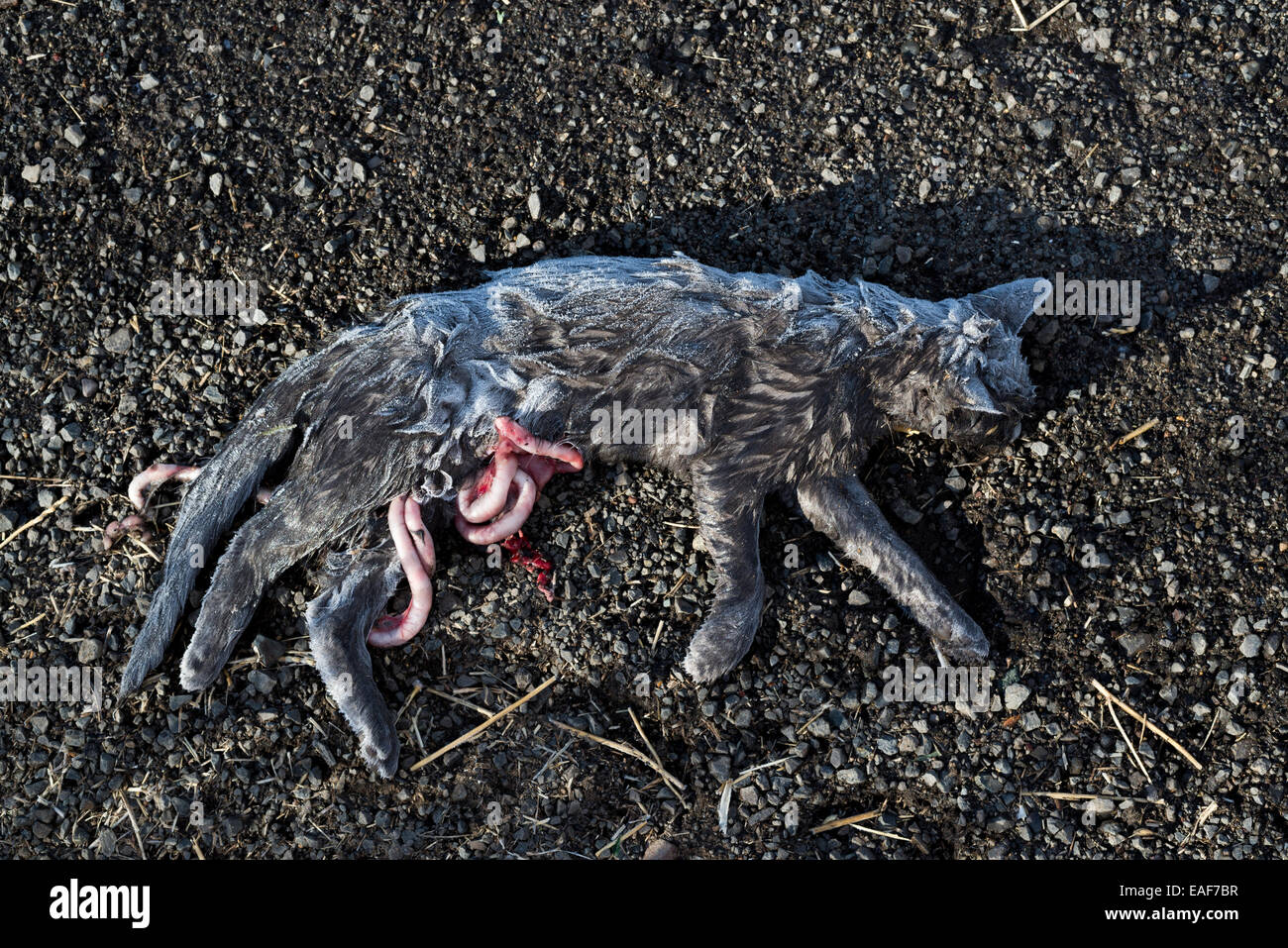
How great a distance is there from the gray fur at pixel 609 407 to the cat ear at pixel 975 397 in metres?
0.01

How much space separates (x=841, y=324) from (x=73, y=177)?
402 cm

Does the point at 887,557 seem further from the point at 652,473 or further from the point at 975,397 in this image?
the point at 652,473

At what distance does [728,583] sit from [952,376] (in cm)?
142

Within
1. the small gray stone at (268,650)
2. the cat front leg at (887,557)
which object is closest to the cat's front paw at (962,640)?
the cat front leg at (887,557)

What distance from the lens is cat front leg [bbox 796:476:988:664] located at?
15.7 ft

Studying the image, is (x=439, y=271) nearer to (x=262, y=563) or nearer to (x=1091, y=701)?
(x=262, y=563)

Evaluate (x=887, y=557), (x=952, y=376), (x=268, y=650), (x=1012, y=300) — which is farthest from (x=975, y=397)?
(x=268, y=650)

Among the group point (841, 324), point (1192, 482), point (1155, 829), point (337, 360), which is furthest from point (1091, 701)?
point (337, 360)

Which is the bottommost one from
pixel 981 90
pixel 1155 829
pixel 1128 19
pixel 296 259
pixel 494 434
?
pixel 1155 829

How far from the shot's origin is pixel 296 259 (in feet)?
17.6

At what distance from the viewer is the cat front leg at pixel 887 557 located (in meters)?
4.77

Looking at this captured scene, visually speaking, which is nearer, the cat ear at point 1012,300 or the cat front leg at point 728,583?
the cat front leg at point 728,583

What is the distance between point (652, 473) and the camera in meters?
5.03

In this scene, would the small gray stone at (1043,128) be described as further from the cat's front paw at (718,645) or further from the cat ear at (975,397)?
the cat's front paw at (718,645)
